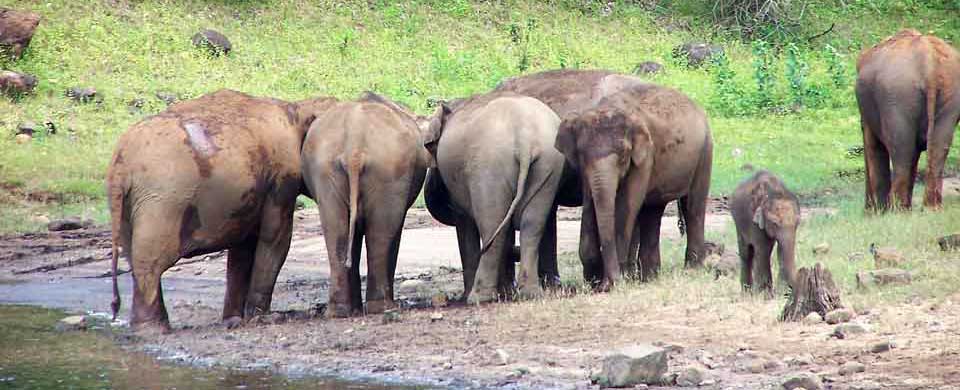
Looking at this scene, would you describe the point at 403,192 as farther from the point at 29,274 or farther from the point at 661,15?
the point at 661,15

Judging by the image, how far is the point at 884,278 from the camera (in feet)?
31.4

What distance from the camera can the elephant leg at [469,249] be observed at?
11.2m

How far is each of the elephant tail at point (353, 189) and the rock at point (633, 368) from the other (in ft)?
9.51

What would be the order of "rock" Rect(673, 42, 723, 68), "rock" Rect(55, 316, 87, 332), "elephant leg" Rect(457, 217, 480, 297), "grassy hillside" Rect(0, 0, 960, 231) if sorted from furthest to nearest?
"rock" Rect(673, 42, 723, 68) → "grassy hillside" Rect(0, 0, 960, 231) → "elephant leg" Rect(457, 217, 480, 297) → "rock" Rect(55, 316, 87, 332)

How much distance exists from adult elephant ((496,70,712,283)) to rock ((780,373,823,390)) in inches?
144

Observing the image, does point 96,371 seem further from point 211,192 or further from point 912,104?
point 912,104

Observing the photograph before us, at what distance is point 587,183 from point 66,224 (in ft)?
22.6

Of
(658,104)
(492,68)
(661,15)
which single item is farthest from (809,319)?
(661,15)

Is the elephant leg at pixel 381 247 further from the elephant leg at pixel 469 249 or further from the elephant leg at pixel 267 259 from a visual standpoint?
the elephant leg at pixel 469 249

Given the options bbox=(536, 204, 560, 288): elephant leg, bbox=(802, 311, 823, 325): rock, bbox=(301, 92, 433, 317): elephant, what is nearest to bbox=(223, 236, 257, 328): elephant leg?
bbox=(301, 92, 433, 317): elephant

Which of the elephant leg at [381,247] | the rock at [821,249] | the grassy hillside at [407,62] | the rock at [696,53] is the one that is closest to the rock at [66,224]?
the grassy hillside at [407,62]

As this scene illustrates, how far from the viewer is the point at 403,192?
10.6 metres

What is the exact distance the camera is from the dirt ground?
7.80m

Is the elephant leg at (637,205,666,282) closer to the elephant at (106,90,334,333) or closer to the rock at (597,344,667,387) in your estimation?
the elephant at (106,90,334,333)
